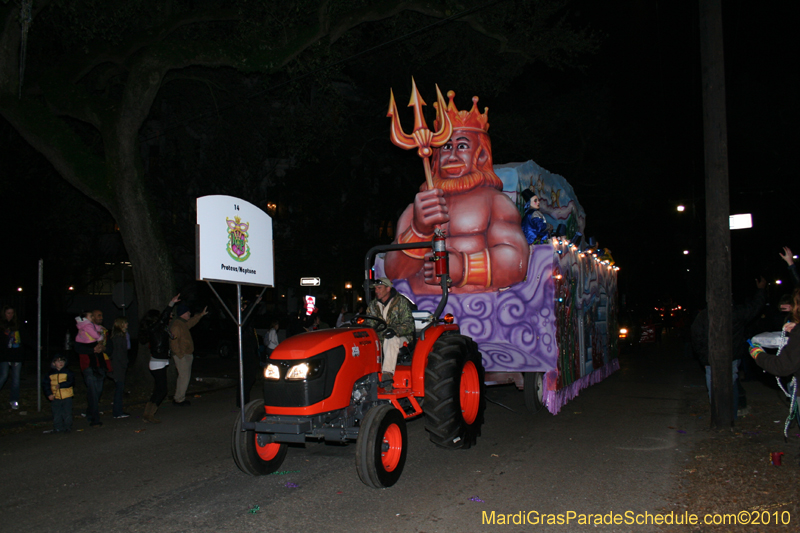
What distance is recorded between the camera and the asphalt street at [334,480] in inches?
189

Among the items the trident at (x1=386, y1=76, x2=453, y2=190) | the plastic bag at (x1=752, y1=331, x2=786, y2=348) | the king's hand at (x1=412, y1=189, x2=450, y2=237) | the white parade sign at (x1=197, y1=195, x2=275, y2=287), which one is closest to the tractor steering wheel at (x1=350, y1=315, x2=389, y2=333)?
the white parade sign at (x1=197, y1=195, x2=275, y2=287)

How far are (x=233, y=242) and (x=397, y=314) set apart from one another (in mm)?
1995

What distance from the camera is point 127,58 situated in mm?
13211

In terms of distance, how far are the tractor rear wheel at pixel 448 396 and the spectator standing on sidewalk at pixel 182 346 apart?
5180 mm

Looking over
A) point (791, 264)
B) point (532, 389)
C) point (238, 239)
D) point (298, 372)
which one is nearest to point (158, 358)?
point (238, 239)

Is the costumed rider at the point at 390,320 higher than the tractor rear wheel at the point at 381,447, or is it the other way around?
the costumed rider at the point at 390,320

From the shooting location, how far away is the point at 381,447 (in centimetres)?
549

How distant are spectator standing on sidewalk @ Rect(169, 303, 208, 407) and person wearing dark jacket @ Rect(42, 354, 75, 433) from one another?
2.05 metres

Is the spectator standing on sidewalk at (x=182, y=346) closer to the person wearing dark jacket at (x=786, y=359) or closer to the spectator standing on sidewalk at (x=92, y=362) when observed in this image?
the spectator standing on sidewalk at (x=92, y=362)

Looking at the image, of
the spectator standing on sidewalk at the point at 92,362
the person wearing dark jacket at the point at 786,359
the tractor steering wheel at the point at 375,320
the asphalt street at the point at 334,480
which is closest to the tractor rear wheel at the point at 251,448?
the asphalt street at the point at 334,480

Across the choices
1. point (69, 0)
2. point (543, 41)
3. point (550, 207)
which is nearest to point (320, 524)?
point (550, 207)

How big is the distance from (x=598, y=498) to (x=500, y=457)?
167 centimetres

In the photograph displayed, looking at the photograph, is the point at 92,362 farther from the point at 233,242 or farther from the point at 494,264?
the point at 494,264

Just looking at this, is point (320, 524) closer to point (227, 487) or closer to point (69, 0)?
point (227, 487)
